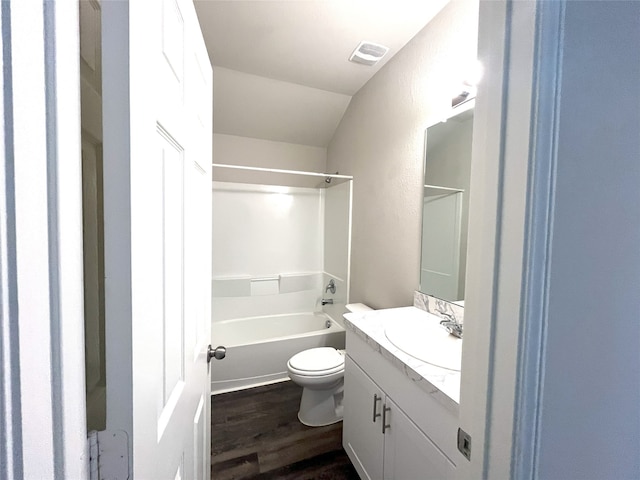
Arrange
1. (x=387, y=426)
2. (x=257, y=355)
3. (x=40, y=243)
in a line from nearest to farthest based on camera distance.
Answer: (x=40, y=243)
(x=387, y=426)
(x=257, y=355)

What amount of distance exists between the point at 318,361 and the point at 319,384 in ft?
0.47

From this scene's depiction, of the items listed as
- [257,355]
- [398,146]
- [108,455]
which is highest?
[398,146]

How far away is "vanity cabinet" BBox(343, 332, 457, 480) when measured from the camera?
2.84ft

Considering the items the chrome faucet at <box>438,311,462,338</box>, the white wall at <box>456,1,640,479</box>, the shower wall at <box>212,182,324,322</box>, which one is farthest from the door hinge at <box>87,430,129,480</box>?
the shower wall at <box>212,182,324,322</box>

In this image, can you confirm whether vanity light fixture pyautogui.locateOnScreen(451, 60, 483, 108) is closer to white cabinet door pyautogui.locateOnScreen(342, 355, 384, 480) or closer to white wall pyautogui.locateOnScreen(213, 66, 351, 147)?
white wall pyautogui.locateOnScreen(213, 66, 351, 147)

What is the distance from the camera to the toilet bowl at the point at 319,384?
1.67 metres

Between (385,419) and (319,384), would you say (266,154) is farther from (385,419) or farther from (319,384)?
(385,419)

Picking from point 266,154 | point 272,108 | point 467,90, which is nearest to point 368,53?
point 467,90

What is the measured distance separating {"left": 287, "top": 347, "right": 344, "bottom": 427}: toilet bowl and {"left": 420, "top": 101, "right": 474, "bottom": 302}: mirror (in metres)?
0.80

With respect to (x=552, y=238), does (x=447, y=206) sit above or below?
above

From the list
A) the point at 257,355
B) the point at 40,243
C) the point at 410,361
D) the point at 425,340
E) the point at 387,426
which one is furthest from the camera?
the point at 257,355

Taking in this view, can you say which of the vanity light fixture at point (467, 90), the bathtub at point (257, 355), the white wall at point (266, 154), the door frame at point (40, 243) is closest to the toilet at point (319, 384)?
the bathtub at point (257, 355)

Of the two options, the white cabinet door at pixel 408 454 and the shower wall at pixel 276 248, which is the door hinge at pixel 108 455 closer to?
the white cabinet door at pixel 408 454

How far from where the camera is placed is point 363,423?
50.8 inches
